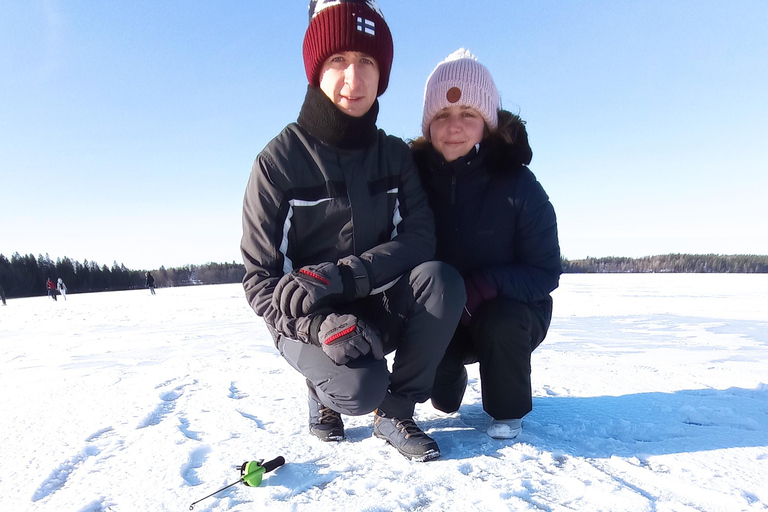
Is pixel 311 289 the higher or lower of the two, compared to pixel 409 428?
higher

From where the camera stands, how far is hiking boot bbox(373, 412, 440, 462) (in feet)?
4.73

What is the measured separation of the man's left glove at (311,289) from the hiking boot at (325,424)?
1.61ft

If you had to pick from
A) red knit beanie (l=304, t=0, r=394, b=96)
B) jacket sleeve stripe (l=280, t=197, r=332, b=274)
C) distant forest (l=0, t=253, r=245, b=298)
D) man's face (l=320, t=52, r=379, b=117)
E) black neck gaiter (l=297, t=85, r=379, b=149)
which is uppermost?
red knit beanie (l=304, t=0, r=394, b=96)

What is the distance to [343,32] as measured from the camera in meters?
1.76

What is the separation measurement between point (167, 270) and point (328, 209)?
8408cm

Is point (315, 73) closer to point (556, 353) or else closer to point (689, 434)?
point (689, 434)

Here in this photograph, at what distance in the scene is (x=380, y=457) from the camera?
147cm

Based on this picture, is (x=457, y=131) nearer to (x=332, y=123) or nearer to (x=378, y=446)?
(x=332, y=123)

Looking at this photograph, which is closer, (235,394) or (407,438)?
(407,438)

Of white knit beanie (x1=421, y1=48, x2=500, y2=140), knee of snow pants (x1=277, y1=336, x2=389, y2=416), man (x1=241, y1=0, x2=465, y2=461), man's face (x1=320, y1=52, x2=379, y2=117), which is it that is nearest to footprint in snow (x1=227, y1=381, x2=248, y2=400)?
man (x1=241, y1=0, x2=465, y2=461)

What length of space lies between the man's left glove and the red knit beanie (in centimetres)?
93

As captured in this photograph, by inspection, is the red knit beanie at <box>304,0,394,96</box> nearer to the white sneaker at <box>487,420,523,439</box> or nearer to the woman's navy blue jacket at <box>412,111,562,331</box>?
the woman's navy blue jacket at <box>412,111,562,331</box>

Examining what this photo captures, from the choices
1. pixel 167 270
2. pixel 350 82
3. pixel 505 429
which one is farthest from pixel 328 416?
pixel 167 270

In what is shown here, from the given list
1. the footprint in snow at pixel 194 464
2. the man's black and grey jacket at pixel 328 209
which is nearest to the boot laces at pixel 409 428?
the man's black and grey jacket at pixel 328 209
